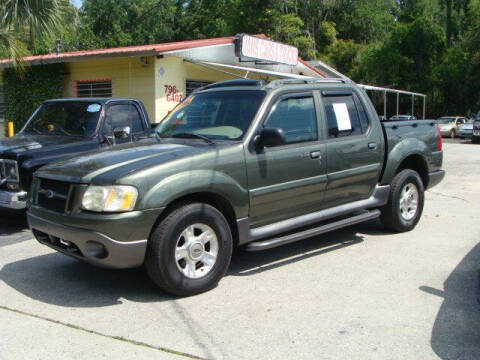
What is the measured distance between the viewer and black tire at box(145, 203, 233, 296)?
434cm

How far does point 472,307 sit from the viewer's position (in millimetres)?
4352

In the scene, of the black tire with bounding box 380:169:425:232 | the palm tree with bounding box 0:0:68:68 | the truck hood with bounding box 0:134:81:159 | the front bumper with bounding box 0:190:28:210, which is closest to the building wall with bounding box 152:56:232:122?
the palm tree with bounding box 0:0:68:68

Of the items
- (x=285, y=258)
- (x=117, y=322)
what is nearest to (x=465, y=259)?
(x=285, y=258)

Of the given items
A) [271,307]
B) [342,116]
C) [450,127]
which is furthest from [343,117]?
[450,127]

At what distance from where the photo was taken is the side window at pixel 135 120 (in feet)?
27.2

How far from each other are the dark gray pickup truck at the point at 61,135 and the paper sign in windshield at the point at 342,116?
2.31m

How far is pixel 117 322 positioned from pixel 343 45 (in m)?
38.5

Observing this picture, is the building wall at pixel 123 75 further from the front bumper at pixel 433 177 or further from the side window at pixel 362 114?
the side window at pixel 362 114

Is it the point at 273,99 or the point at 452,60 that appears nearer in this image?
the point at 273,99

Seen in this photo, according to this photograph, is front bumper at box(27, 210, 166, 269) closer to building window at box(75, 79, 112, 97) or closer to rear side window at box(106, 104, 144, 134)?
rear side window at box(106, 104, 144, 134)

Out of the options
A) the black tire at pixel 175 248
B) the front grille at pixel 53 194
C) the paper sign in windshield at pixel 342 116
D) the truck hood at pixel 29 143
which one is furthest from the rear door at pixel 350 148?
the truck hood at pixel 29 143

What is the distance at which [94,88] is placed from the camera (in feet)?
53.2

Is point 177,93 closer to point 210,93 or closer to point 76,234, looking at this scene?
point 210,93

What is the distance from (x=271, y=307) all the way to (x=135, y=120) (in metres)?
4.85
